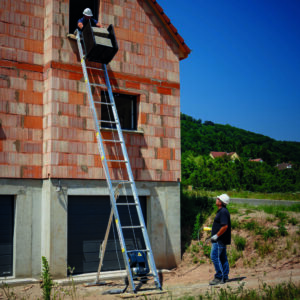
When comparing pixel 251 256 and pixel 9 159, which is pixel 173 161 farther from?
pixel 9 159

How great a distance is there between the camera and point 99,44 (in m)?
11.9

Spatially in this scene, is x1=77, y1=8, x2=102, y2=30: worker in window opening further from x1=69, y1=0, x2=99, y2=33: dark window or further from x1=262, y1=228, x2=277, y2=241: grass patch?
x1=262, y1=228, x2=277, y2=241: grass patch

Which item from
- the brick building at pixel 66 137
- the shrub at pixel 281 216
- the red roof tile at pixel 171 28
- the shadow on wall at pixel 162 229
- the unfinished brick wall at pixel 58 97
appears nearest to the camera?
the brick building at pixel 66 137

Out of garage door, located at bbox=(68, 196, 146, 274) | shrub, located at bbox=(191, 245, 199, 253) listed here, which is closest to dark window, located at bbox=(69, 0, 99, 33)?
garage door, located at bbox=(68, 196, 146, 274)

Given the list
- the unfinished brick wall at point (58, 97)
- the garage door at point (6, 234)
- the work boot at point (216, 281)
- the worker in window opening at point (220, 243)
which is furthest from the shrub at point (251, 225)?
the garage door at point (6, 234)

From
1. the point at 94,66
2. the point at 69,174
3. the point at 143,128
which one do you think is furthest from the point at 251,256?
the point at 94,66

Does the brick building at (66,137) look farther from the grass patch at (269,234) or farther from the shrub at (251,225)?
the grass patch at (269,234)

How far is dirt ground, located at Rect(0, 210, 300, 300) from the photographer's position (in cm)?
1006

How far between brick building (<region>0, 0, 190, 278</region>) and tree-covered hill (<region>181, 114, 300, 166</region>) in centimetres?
7854

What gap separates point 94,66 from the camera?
12953mm

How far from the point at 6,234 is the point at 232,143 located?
10909 cm

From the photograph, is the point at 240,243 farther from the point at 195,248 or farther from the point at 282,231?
the point at 195,248

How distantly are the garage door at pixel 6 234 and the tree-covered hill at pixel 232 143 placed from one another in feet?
266

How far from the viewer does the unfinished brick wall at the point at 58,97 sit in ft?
39.0
